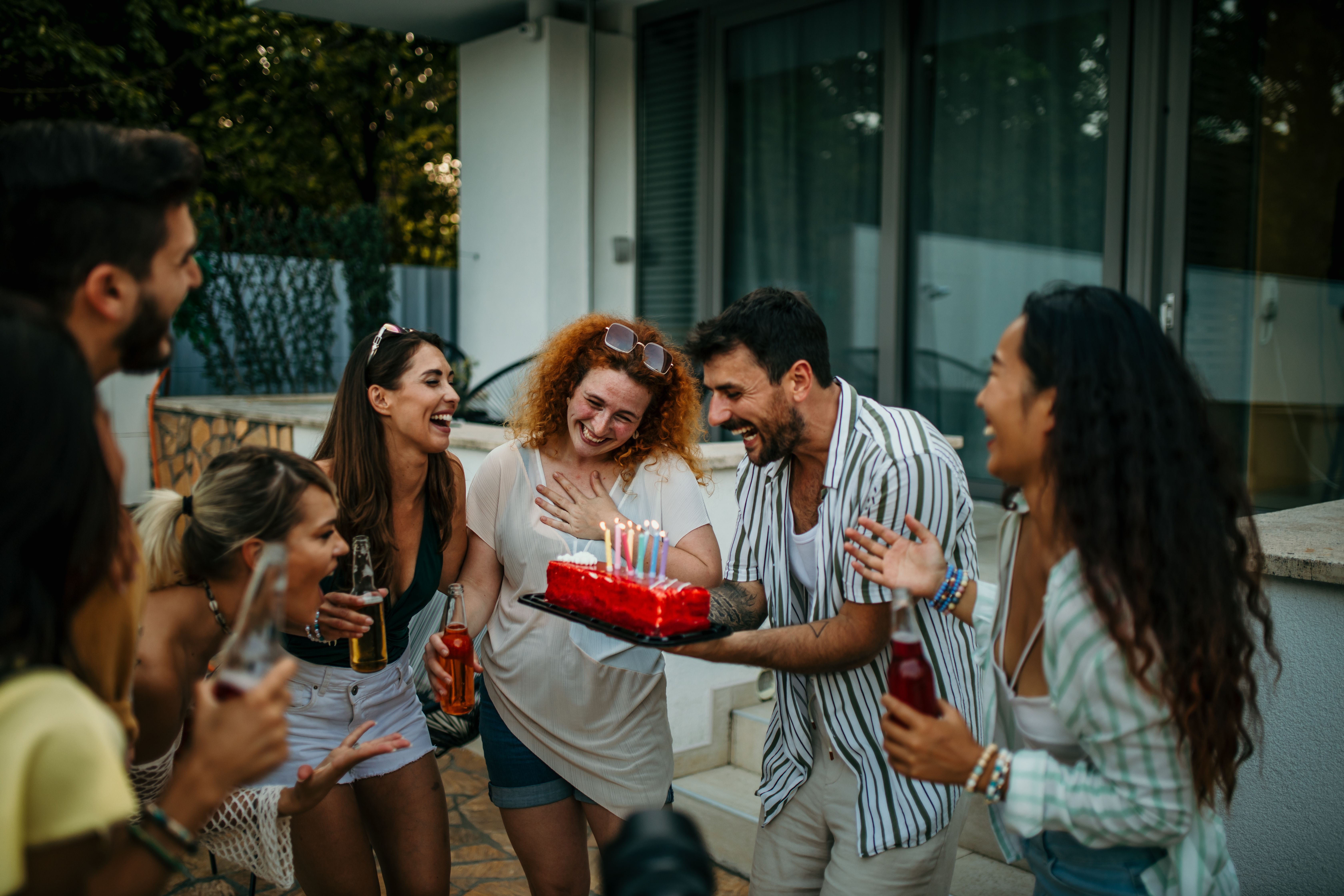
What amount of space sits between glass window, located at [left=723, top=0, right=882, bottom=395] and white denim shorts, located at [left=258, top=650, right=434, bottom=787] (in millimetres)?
4573

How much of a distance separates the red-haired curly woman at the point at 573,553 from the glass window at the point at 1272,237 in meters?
3.97

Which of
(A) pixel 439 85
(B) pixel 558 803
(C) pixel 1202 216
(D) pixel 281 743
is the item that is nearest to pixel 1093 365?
(D) pixel 281 743

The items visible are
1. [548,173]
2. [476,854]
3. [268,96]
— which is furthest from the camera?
[268,96]

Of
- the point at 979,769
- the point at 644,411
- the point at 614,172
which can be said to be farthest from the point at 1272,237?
the point at 979,769

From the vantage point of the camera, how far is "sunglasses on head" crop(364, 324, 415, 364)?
319 centimetres

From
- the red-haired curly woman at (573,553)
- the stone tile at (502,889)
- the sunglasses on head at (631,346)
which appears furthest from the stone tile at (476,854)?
the sunglasses on head at (631,346)

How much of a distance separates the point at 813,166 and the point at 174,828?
6.88m

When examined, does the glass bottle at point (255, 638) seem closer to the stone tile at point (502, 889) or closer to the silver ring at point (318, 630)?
the silver ring at point (318, 630)

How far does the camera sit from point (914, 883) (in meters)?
2.50

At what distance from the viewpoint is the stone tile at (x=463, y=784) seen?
4.91 metres

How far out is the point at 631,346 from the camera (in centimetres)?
313

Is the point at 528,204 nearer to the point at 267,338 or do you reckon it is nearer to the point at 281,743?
the point at 267,338

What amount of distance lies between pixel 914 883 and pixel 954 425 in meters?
4.78

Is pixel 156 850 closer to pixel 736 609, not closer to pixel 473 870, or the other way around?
pixel 736 609
